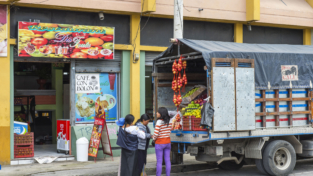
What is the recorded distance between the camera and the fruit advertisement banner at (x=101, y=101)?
12.0 m

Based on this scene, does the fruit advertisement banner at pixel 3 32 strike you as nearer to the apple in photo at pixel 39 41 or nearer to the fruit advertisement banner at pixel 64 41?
the fruit advertisement banner at pixel 64 41

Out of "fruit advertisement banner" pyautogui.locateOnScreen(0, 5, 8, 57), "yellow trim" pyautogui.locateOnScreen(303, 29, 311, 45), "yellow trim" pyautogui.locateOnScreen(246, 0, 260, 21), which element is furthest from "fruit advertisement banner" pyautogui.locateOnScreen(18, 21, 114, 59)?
"yellow trim" pyautogui.locateOnScreen(303, 29, 311, 45)

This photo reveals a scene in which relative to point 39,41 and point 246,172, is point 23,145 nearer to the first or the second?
point 39,41

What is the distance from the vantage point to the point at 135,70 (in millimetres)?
12531

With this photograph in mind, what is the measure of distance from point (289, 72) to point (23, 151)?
7.40m

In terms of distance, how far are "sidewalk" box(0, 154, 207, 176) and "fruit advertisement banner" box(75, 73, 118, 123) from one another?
1.48 meters

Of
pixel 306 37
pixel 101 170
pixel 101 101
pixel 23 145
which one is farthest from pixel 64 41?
pixel 306 37

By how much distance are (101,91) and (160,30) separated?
9.12ft

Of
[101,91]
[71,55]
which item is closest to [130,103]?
[101,91]

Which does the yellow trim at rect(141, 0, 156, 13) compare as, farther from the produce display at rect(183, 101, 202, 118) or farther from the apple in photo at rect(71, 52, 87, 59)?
the produce display at rect(183, 101, 202, 118)

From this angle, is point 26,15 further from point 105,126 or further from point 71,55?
point 105,126

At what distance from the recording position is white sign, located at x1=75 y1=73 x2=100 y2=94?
12.0m

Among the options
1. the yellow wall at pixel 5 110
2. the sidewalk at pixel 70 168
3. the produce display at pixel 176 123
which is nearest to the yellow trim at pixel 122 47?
the yellow wall at pixel 5 110

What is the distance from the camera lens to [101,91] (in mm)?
12297
